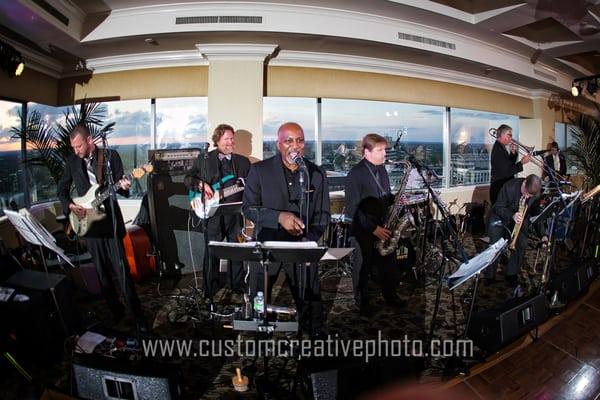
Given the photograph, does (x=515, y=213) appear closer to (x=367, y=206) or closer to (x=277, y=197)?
(x=367, y=206)

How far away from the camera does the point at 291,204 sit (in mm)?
2580

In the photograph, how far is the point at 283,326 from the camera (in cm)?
266

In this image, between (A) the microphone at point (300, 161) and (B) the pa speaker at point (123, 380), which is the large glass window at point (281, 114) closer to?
(A) the microphone at point (300, 161)

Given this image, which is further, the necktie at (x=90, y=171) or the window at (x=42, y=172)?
the window at (x=42, y=172)

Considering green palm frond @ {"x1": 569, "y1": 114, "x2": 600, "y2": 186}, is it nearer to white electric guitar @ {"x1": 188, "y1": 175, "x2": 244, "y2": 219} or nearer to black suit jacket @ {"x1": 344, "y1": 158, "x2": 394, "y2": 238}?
black suit jacket @ {"x1": 344, "y1": 158, "x2": 394, "y2": 238}

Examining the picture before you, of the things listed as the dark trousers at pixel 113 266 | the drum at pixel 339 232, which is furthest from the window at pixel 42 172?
the drum at pixel 339 232

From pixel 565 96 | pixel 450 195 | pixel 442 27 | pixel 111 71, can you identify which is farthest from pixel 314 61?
pixel 565 96

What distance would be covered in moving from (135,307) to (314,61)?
4238 millimetres

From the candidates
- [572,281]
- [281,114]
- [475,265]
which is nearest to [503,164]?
[572,281]

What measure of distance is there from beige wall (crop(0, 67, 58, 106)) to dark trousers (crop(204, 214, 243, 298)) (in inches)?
137

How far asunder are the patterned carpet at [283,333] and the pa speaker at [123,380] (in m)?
0.07

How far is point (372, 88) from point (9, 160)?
5.61 meters

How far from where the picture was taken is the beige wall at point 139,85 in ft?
17.5

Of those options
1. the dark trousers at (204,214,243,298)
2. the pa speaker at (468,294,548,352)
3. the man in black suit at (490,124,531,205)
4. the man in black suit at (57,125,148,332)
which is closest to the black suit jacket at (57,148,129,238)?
the man in black suit at (57,125,148,332)
